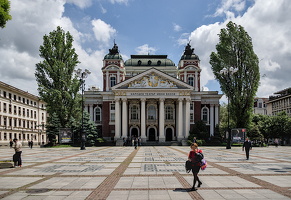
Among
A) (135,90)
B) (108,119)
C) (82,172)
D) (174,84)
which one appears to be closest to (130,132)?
(108,119)

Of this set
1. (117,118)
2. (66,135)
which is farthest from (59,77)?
(117,118)

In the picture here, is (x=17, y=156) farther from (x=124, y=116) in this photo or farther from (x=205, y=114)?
(x=205, y=114)

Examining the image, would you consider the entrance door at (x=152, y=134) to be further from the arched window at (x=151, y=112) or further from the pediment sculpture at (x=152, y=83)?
the pediment sculpture at (x=152, y=83)

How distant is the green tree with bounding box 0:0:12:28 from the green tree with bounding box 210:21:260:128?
33.8 m

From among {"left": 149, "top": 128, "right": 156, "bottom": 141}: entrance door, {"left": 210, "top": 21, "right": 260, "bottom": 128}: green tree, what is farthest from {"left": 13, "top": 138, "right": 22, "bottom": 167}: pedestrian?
{"left": 149, "top": 128, "right": 156, "bottom": 141}: entrance door

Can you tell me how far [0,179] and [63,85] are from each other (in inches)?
1326

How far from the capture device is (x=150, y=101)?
5809 centimetres

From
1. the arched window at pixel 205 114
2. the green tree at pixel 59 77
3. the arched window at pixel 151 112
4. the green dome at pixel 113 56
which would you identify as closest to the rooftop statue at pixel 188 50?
the arched window at pixel 205 114

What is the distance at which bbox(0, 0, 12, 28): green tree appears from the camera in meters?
15.1

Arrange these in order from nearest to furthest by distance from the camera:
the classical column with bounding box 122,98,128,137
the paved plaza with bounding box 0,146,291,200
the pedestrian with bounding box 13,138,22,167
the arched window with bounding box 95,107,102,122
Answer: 1. the paved plaza with bounding box 0,146,291,200
2. the pedestrian with bounding box 13,138,22,167
3. the classical column with bounding box 122,98,128,137
4. the arched window with bounding box 95,107,102,122

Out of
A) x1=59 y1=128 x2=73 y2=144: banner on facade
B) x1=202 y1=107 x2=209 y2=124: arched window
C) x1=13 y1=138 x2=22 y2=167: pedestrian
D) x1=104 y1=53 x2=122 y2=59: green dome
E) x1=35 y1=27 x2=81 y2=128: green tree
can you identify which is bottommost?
x1=59 y1=128 x2=73 y2=144: banner on facade

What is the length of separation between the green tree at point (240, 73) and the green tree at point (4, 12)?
1332 inches

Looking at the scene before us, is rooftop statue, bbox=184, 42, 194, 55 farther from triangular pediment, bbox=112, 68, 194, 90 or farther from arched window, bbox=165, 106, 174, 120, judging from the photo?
arched window, bbox=165, 106, 174, 120

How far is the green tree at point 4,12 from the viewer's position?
1509 centimetres
